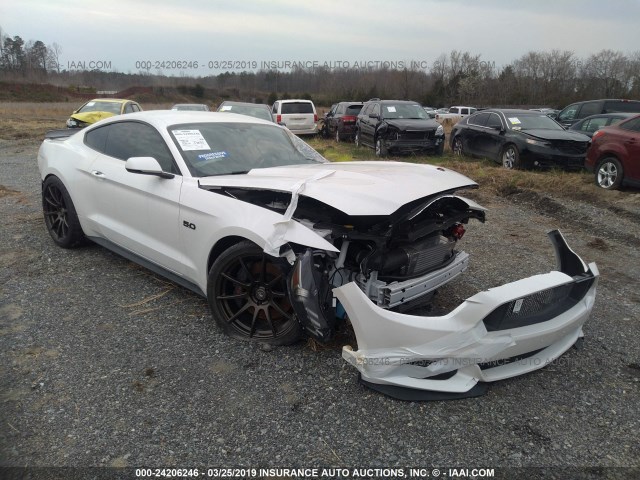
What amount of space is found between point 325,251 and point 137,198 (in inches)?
74.3

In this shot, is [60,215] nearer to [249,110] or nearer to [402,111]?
[249,110]

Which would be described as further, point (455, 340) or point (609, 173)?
point (609, 173)

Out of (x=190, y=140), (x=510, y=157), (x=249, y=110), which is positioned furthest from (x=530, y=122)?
(x=190, y=140)

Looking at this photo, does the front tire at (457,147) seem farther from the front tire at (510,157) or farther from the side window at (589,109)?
the side window at (589,109)

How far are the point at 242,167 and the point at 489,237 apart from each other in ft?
12.0

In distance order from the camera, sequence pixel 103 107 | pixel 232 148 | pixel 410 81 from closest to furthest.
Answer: pixel 232 148 → pixel 103 107 → pixel 410 81

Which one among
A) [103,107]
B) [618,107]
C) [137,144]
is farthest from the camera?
[103,107]

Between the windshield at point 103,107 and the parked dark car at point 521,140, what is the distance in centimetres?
1129

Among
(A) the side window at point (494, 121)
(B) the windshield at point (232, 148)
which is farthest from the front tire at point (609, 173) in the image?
(B) the windshield at point (232, 148)

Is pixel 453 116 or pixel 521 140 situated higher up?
pixel 453 116

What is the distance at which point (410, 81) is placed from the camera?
62.6 metres

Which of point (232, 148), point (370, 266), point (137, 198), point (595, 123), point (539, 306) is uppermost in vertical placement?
point (595, 123)

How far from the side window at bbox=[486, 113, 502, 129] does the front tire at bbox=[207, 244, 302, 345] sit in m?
9.92

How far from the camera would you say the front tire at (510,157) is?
Result: 10664 millimetres
